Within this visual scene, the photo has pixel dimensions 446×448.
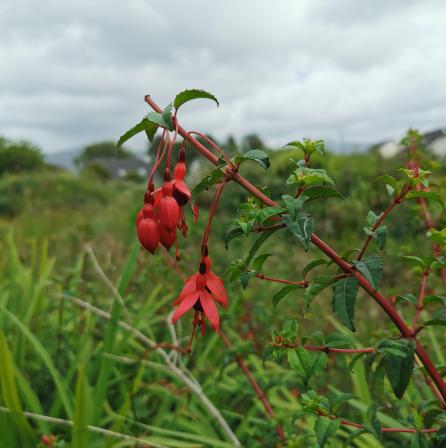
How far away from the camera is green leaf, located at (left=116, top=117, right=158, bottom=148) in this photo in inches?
20.2

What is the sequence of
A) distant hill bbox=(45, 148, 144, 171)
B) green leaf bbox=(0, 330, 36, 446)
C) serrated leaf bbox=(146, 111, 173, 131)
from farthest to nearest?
distant hill bbox=(45, 148, 144, 171), green leaf bbox=(0, 330, 36, 446), serrated leaf bbox=(146, 111, 173, 131)

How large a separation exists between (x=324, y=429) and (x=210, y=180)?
0.39 meters

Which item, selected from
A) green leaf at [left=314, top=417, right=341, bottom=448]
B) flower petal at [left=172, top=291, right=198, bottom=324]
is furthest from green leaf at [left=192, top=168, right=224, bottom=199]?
green leaf at [left=314, top=417, right=341, bottom=448]

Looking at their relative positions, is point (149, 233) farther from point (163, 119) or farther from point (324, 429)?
point (324, 429)

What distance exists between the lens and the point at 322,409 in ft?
2.36

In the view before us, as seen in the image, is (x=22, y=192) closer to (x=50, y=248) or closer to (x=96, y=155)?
(x=50, y=248)

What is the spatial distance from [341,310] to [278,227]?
0.37 ft

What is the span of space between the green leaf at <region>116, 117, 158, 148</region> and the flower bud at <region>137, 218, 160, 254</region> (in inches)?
3.4

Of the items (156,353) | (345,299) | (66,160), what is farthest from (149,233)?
(66,160)

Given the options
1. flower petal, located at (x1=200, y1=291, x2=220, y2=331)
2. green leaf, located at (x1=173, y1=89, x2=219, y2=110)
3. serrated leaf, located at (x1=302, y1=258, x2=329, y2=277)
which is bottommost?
flower petal, located at (x1=200, y1=291, x2=220, y2=331)

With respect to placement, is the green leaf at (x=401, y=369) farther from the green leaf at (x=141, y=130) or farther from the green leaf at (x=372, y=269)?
the green leaf at (x=141, y=130)

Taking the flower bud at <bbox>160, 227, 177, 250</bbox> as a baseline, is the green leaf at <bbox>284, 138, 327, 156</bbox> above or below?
above

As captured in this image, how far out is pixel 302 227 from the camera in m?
0.51

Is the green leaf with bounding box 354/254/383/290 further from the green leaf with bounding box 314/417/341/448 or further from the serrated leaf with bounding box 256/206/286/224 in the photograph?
the green leaf with bounding box 314/417/341/448
